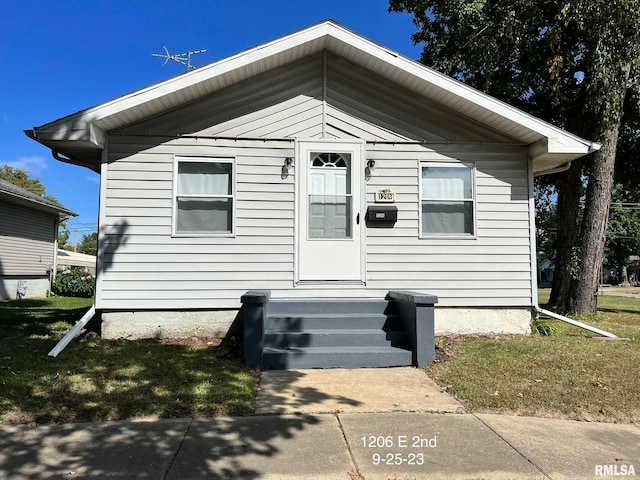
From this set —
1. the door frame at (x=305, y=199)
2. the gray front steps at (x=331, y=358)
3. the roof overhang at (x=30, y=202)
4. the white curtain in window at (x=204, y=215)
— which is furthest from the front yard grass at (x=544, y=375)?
the roof overhang at (x=30, y=202)

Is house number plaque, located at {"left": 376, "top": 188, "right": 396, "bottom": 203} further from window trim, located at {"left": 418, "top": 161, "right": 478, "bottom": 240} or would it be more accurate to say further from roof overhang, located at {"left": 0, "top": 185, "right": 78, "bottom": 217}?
roof overhang, located at {"left": 0, "top": 185, "right": 78, "bottom": 217}

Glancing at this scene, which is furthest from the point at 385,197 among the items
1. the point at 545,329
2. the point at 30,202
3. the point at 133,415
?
the point at 30,202

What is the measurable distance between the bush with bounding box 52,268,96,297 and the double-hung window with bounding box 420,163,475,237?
14483 millimetres

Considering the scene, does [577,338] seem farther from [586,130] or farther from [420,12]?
[420,12]

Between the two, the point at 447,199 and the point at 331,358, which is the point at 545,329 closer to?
the point at 447,199

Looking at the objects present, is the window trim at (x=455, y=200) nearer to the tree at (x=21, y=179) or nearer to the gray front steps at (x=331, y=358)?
the gray front steps at (x=331, y=358)

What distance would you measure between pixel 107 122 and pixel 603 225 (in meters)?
9.79

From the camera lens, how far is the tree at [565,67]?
8297 mm

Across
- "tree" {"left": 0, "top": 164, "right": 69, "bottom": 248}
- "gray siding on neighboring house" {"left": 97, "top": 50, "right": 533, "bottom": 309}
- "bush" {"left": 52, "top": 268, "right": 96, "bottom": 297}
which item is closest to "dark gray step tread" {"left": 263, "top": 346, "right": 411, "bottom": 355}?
"gray siding on neighboring house" {"left": 97, "top": 50, "right": 533, "bottom": 309}

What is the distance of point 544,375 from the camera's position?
486 centimetres

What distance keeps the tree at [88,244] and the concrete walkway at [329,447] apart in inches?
2961

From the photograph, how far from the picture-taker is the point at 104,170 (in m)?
6.51

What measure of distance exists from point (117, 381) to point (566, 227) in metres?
11.2

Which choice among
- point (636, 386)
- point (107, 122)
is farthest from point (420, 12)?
point (636, 386)
